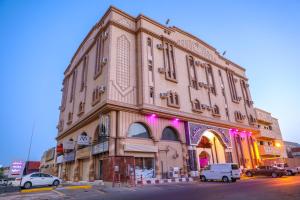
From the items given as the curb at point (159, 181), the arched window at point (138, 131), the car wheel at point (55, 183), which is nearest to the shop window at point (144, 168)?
the curb at point (159, 181)

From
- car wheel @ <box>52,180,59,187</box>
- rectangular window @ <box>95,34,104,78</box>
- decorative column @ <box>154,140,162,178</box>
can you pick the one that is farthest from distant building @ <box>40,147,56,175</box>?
decorative column @ <box>154,140,162,178</box>

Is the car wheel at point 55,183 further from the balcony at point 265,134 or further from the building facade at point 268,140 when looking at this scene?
the balcony at point 265,134

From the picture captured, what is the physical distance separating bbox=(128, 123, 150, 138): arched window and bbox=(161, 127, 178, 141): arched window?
248cm

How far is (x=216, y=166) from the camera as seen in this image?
21516 millimetres

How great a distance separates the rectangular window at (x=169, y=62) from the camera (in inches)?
1078

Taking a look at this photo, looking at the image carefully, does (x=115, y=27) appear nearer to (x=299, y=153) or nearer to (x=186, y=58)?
(x=186, y=58)

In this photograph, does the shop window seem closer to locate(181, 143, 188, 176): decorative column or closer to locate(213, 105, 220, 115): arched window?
A: locate(181, 143, 188, 176): decorative column

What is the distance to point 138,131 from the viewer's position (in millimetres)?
22453

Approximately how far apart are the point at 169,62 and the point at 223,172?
15889 mm

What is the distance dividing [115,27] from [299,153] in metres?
66.9

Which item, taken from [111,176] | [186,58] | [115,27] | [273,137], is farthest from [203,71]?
[273,137]

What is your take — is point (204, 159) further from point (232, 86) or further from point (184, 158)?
point (232, 86)

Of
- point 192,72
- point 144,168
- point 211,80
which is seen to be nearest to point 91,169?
point 144,168

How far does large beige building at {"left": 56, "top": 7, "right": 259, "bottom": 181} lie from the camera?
2142cm
